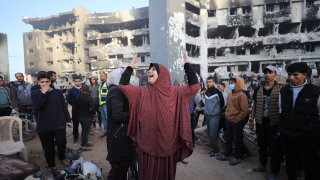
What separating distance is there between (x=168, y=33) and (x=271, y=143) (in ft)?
90.9

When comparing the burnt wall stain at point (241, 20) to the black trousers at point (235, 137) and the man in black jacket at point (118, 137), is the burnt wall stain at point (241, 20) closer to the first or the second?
the black trousers at point (235, 137)

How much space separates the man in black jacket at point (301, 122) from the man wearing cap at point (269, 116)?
43cm

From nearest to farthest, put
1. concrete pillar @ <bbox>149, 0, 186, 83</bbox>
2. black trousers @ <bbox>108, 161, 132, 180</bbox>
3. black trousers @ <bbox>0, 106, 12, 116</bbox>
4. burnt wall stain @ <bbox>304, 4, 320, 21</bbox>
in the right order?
black trousers @ <bbox>108, 161, 132, 180</bbox>
black trousers @ <bbox>0, 106, 12, 116</bbox>
concrete pillar @ <bbox>149, 0, 186, 83</bbox>
burnt wall stain @ <bbox>304, 4, 320, 21</bbox>

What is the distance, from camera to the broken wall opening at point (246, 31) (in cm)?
3697

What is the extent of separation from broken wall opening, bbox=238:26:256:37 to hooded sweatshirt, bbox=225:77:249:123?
112 ft

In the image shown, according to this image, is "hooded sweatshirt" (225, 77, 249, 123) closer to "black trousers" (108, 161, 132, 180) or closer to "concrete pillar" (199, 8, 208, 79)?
"black trousers" (108, 161, 132, 180)

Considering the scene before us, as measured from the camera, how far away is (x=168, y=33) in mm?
30984

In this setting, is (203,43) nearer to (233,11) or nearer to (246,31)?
(233,11)

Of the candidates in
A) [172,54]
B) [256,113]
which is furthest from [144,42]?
[256,113]

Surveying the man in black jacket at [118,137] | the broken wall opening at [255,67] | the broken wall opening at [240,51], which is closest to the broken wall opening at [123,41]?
the broken wall opening at [240,51]

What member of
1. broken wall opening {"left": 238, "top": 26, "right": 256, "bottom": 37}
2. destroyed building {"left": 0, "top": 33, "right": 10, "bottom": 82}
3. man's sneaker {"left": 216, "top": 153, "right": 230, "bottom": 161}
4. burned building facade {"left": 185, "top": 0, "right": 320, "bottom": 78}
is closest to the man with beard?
man's sneaker {"left": 216, "top": 153, "right": 230, "bottom": 161}

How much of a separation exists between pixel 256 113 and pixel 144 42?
35.0 metres

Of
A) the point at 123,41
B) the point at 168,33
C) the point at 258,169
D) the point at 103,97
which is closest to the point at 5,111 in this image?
the point at 103,97

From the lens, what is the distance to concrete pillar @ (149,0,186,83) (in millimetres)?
31094
